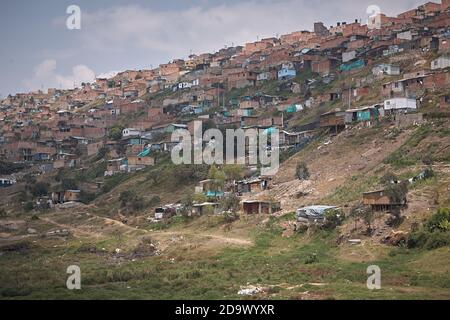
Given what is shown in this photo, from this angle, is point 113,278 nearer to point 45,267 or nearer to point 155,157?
point 45,267

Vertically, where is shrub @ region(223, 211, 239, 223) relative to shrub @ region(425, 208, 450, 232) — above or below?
below

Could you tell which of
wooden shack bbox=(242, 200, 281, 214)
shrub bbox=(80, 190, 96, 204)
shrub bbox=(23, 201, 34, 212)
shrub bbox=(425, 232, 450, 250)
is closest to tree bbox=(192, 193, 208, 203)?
wooden shack bbox=(242, 200, 281, 214)

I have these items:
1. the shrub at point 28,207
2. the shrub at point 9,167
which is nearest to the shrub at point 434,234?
the shrub at point 28,207

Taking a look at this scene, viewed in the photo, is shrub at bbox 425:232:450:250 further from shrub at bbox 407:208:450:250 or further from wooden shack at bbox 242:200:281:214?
wooden shack at bbox 242:200:281:214

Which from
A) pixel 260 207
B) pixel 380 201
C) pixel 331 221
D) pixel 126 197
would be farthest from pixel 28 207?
pixel 380 201

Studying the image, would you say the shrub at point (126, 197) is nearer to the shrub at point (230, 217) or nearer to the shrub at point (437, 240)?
the shrub at point (230, 217)

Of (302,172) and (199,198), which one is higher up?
(302,172)

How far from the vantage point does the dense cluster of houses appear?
3959 cm

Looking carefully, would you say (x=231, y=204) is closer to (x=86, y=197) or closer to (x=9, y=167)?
(x=86, y=197)

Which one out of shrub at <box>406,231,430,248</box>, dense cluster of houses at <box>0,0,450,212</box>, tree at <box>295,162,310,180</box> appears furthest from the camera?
dense cluster of houses at <box>0,0,450,212</box>

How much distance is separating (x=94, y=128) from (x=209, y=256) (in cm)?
3881

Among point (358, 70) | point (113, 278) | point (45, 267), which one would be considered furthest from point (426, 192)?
point (358, 70)

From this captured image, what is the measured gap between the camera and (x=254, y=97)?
2074 inches

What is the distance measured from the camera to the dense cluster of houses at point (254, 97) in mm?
39594
